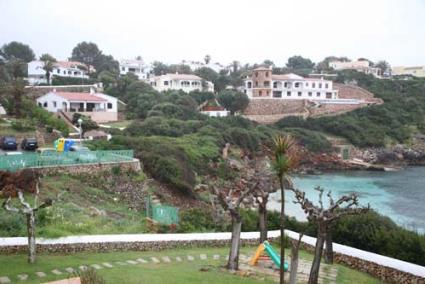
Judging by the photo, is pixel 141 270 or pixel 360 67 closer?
pixel 141 270

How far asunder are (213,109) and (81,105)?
2246cm

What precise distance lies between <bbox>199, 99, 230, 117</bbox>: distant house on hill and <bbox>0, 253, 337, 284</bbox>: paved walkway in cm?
5159

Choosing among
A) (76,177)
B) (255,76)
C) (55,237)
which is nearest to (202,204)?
(76,177)

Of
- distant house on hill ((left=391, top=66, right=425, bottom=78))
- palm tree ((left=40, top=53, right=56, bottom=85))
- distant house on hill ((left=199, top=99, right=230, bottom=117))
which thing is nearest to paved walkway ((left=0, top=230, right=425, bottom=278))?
distant house on hill ((left=199, top=99, right=230, bottom=117))

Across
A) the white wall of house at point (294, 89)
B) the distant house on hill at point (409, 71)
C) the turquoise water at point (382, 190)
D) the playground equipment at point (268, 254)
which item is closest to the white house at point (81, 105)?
the turquoise water at point (382, 190)

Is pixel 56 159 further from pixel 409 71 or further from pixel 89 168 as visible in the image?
pixel 409 71

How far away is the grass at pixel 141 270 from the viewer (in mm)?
11188

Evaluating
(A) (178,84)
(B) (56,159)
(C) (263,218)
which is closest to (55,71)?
(A) (178,84)

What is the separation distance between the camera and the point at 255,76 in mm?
81688

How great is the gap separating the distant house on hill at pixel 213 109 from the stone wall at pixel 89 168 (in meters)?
38.7

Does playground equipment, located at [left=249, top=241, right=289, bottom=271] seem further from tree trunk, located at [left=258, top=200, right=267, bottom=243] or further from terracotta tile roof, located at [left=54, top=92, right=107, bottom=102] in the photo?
terracotta tile roof, located at [left=54, top=92, right=107, bottom=102]

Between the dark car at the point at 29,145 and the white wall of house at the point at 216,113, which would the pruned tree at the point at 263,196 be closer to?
the dark car at the point at 29,145

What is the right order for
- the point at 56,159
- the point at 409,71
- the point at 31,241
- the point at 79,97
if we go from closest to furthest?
the point at 31,241 < the point at 56,159 < the point at 79,97 < the point at 409,71

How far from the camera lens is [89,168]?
25.3m
